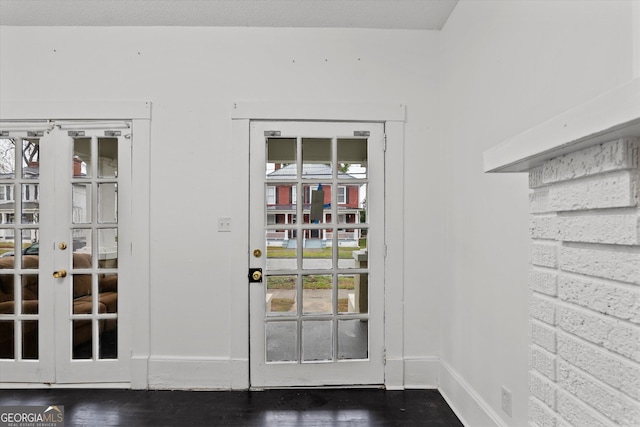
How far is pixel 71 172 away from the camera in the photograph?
2627mm

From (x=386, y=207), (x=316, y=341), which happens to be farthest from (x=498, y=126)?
(x=316, y=341)

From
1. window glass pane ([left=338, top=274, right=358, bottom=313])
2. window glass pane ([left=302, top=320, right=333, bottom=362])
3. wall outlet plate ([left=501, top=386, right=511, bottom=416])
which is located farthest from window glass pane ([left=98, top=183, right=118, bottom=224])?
wall outlet plate ([left=501, top=386, right=511, bottom=416])

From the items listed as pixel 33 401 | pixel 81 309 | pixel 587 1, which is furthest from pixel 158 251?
pixel 587 1

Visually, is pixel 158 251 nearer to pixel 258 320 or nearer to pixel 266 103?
pixel 258 320

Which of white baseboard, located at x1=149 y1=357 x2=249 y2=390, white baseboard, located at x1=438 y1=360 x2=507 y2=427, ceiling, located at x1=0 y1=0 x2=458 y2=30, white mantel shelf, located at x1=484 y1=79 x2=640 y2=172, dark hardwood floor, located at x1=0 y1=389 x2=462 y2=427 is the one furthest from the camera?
white baseboard, located at x1=149 y1=357 x2=249 y2=390

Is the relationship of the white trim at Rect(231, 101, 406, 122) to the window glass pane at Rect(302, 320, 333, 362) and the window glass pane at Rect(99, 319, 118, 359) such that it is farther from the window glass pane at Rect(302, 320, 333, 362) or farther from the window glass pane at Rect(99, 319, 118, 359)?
the window glass pane at Rect(99, 319, 118, 359)

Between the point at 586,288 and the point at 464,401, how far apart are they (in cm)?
169

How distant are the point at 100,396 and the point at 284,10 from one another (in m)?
2.91

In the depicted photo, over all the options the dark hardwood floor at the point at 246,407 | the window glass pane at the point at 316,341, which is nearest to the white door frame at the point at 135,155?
the dark hardwood floor at the point at 246,407

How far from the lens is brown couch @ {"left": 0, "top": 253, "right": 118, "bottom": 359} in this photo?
2.62 m

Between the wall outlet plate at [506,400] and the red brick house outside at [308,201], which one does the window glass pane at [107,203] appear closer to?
the red brick house outside at [308,201]

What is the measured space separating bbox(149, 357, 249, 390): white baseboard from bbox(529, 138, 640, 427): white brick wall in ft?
6.66

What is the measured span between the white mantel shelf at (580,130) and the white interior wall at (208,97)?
1.71 metres

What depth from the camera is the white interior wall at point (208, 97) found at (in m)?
2.60
